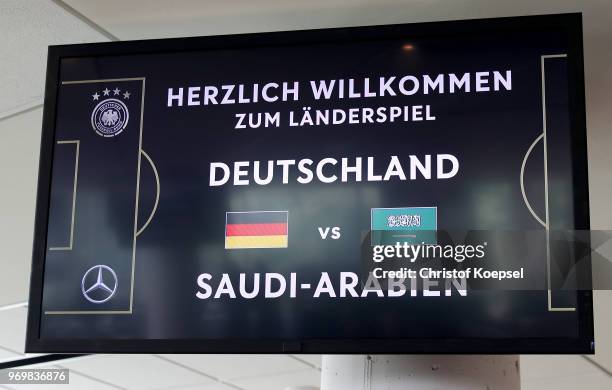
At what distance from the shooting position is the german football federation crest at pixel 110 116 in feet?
8.16

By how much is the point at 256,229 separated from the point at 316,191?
0.17 m

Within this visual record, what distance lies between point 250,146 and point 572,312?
33.3 inches

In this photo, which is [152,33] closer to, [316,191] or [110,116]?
[110,116]

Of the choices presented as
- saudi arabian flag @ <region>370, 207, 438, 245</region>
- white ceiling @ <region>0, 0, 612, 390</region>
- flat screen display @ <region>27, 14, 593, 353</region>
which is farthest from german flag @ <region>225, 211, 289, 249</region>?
white ceiling @ <region>0, 0, 612, 390</region>

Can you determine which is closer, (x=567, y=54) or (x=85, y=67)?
(x=567, y=54)

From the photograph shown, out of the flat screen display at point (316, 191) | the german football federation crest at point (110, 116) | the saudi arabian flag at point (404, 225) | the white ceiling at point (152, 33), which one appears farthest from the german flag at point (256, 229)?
the white ceiling at point (152, 33)

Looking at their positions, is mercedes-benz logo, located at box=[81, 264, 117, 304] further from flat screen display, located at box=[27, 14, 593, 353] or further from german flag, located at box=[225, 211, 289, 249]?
german flag, located at box=[225, 211, 289, 249]

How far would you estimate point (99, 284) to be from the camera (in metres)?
2.33

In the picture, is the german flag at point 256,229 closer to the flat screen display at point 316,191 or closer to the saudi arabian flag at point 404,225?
the flat screen display at point 316,191

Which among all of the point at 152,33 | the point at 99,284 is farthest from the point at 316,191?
the point at 152,33

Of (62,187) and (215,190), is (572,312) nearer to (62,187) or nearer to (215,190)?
(215,190)

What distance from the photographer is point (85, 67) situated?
2.57 m

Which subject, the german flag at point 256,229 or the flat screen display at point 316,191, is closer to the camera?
the flat screen display at point 316,191

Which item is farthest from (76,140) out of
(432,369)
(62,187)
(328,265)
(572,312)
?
(572,312)
